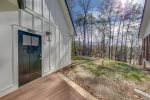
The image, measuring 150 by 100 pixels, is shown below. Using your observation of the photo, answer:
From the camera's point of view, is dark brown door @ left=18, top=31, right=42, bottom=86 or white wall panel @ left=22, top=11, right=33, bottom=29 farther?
white wall panel @ left=22, top=11, right=33, bottom=29

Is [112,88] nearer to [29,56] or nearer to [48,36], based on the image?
[29,56]

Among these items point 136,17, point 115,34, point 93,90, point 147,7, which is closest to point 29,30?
point 93,90

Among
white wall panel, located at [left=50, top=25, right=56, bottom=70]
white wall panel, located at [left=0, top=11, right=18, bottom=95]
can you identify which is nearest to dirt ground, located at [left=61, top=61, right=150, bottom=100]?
white wall panel, located at [left=50, top=25, right=56, bottom=70]

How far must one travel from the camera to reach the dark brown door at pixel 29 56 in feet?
18.6

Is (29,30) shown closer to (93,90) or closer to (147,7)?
(93,90)

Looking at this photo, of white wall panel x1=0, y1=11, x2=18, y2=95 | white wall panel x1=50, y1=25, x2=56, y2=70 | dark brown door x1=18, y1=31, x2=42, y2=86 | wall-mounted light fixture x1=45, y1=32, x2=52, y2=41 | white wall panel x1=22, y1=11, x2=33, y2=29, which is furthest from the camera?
white wall panel x1=50, y1=25, x2=56, y2=70

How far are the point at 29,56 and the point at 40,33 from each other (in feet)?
5.10

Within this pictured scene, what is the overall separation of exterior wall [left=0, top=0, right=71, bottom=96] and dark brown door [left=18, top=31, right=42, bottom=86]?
31 centimetres

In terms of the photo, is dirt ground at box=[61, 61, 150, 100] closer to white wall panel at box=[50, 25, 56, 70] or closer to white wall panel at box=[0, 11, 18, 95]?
white wall panel at box=[50, 25, 56, 70]

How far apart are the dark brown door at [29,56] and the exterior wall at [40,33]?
0.31 m

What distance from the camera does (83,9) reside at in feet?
84.8

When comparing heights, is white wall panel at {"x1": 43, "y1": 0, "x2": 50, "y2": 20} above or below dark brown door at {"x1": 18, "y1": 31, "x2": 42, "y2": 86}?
above

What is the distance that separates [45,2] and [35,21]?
177 centimetres

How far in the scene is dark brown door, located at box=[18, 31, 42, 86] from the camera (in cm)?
568
